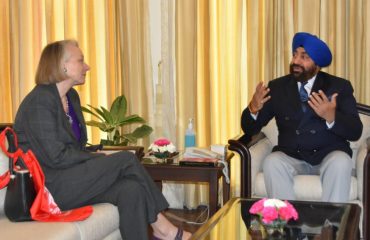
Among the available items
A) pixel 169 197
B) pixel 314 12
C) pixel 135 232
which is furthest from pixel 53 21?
pixel 135 232

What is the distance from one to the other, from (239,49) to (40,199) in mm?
2427

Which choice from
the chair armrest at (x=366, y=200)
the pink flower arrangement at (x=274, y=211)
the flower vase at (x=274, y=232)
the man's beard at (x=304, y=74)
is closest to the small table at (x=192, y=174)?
Answer: the man's beard at (x=304, y=74)

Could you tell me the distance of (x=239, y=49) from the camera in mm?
4715

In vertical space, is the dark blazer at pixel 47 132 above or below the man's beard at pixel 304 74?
below

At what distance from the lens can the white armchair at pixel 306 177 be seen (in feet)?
11.5

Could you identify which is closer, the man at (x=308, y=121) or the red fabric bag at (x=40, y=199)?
the red fabric bag at (x=40, y=199)

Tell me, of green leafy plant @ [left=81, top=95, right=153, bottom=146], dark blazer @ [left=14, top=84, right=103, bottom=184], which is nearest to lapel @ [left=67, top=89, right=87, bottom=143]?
dark blazer @ [left=14, top=84, right=103, bottom=184]

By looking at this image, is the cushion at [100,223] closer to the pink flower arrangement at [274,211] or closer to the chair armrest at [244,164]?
the pink flower arrangement at [274,211]

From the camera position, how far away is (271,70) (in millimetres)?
4625

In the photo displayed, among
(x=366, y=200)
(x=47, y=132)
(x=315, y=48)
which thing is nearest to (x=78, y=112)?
(x=47, y=132)

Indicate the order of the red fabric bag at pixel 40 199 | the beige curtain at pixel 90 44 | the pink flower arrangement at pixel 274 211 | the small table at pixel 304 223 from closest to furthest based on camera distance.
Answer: the pink flower arrangement at pixel 274 211 → the small table at pixel 304 223 → the red fabric bag at pixel 40 199 → the beige curtain at pixel 90 44

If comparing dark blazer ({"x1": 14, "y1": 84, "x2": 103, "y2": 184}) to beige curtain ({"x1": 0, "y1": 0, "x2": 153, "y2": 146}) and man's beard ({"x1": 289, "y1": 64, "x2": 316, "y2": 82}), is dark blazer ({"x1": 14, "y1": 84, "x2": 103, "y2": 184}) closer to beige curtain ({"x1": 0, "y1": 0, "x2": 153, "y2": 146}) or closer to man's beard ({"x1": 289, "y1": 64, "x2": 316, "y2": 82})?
man's beard ({"x1": 289, "y1": 64, "x2": 316, "y2": 82})

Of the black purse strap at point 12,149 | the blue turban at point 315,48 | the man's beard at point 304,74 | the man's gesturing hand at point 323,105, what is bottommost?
the black purse strap at point 12,149

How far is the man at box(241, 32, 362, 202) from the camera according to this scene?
3.62 meters
